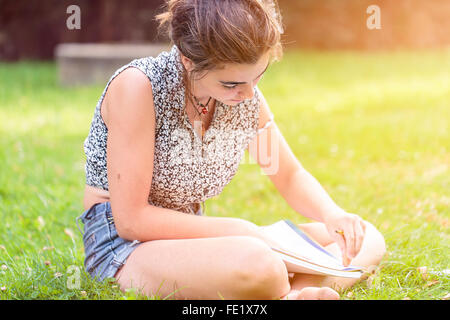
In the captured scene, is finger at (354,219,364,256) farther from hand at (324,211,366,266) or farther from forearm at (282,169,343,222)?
forearm at (282,169,343,222)

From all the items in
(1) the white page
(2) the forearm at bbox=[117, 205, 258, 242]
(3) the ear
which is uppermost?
(3) the ear

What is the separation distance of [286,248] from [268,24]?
72cm

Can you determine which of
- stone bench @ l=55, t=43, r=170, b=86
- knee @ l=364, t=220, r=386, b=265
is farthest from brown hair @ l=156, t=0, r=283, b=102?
stone bench @ l=55, t=43, r=170, b=86

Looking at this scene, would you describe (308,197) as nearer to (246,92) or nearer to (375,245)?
(375,245)

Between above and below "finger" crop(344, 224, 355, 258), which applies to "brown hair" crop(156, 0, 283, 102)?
above

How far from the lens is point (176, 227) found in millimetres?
2133

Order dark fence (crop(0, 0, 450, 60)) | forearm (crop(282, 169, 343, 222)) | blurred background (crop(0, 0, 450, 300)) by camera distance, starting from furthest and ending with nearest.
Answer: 1. dark fence (crop(0, 0, 450, 60))
2. blurred background (crop(0, 0, 450, 300))
3. forearm (crop(282, 169, 343, 222))

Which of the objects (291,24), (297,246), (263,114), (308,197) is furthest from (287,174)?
(291,24)

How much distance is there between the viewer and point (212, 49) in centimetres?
193

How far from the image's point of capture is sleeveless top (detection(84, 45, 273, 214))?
84.8 inches

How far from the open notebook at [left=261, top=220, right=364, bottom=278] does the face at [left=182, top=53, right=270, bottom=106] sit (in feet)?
1.55

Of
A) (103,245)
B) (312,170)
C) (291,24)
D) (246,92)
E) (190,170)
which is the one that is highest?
(291,24)

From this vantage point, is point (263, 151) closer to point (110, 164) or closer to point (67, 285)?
point (110, 164)

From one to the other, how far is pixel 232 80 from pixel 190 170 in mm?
395
